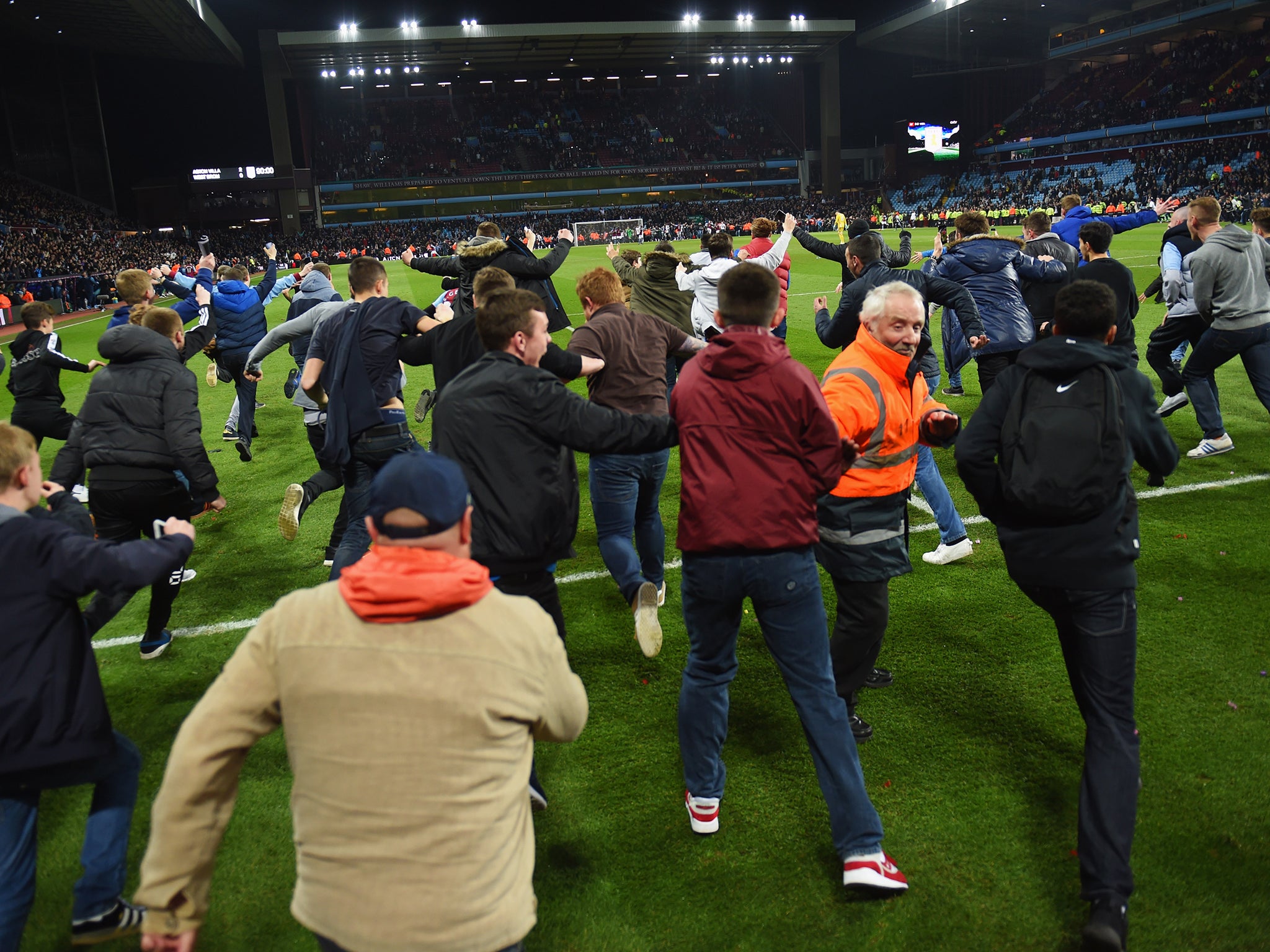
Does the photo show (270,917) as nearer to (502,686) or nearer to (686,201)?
(502,686)

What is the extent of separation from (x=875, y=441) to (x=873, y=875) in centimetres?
179

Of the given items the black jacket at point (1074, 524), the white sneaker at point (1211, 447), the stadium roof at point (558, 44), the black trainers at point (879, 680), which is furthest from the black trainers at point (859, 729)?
the stadium roof at point (558, 44)

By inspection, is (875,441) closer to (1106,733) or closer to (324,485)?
(1106,733)

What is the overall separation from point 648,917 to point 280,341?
18.6ft

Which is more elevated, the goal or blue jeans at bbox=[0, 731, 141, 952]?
the goal

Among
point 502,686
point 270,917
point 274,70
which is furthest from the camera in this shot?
point 274,70

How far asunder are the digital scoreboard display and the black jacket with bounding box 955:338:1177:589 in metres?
77.5

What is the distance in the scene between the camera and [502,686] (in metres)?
2.02

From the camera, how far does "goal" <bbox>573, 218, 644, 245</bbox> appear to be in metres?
61.2

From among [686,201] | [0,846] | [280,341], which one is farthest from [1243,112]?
[0,846]

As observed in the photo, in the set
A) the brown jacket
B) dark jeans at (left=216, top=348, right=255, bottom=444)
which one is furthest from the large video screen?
the brown jacket

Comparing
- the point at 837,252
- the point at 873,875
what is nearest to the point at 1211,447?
the point at 837,252

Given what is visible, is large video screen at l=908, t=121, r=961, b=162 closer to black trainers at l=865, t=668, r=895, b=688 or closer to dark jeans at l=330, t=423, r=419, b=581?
dark jeans at l=330, t=423, r=419, b=581

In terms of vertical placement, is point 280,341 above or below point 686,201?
below
